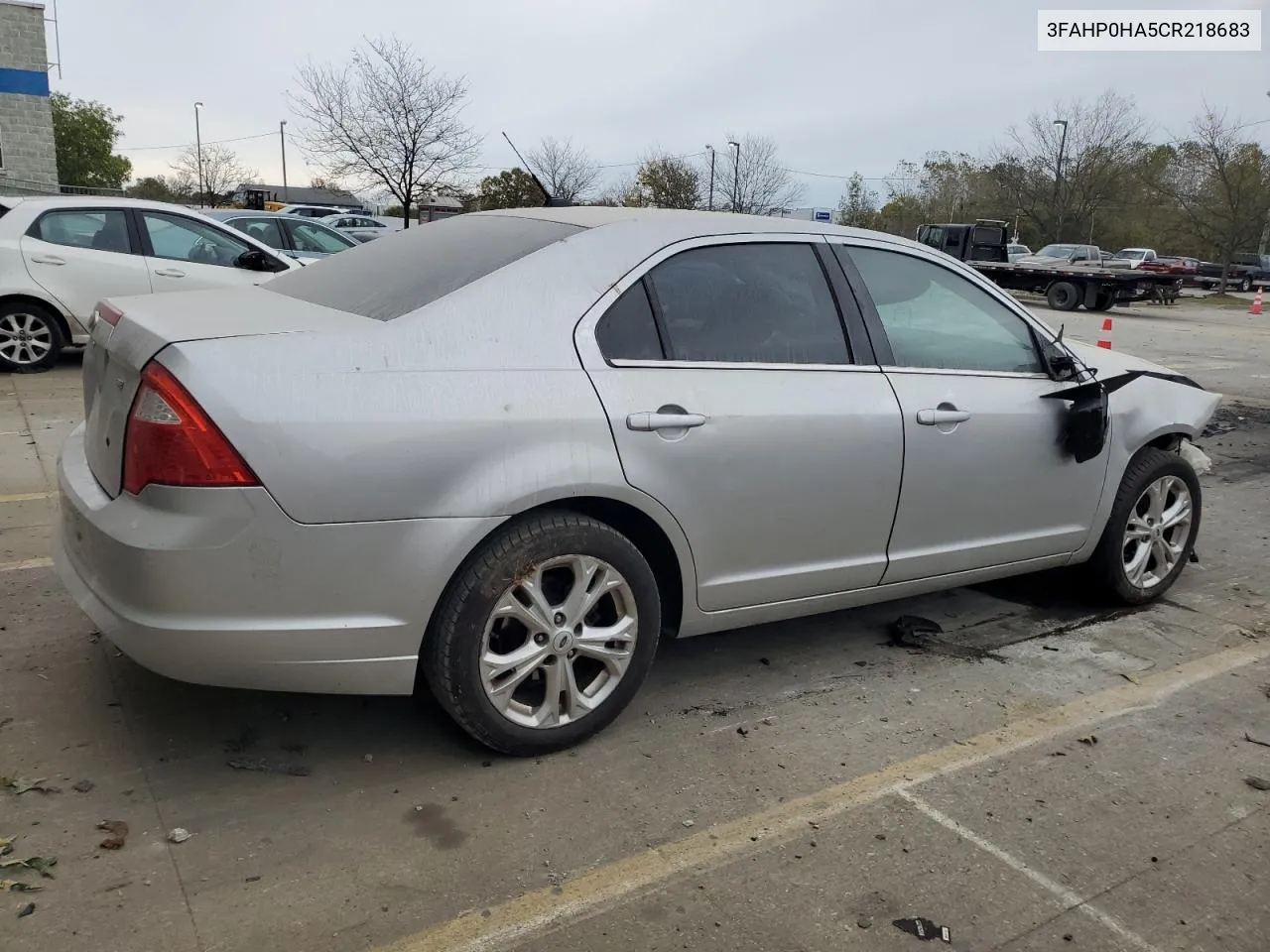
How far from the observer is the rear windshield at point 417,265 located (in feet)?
10.4

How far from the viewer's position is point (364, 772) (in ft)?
10.00

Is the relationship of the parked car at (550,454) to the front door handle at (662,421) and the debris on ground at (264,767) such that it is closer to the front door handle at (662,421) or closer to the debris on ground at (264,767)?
the front door handle at (662,421)

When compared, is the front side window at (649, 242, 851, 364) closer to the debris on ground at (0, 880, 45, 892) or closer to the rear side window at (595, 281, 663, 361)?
the rear side window at (595, 281, 663, 361)

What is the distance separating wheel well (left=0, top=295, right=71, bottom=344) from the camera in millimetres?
9008

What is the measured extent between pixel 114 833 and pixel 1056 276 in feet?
93.1

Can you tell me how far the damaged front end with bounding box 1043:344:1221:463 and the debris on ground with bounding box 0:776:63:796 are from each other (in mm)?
3676

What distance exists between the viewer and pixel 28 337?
9.16 meters

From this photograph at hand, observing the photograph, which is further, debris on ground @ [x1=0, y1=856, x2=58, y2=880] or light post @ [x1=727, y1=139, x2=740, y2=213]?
light post @ [x1=727, y1=139, x2=740, y2=213]

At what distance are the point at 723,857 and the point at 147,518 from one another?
1732 mm

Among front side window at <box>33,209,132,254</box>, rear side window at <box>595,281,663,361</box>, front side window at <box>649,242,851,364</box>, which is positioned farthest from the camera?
front side window at <box>33,209,132,254</box>

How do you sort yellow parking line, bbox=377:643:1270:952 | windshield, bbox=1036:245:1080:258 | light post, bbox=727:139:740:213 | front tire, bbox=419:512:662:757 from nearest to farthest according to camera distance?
yellow parking line, bbox=377:643:1270:952 < front tire, bbox=419:512:662:757 < windshield, bbox=1036:245:1080:258 < light post, bbox=727:139:740:213

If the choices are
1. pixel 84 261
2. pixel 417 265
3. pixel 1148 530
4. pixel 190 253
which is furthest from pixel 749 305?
pixel 84 261

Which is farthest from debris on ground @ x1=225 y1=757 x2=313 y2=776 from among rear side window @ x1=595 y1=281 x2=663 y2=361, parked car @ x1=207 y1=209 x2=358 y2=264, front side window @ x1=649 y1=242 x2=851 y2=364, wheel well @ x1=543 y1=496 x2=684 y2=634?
parked car @ x1=207 y1=209 x2=358 y2=264

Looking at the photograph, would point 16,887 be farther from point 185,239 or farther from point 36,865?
point 185,239
